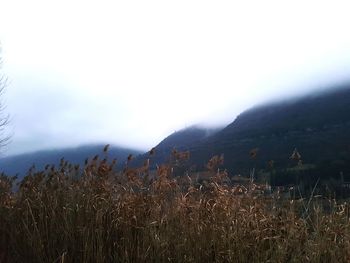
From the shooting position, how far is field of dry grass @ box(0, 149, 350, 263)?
15.7ft

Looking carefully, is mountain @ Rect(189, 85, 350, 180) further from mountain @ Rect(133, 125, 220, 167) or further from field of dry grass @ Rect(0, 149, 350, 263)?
field of dry grass @ Rect(0, 149, 350, 263)

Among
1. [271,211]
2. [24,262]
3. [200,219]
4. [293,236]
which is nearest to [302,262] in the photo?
[293,236]

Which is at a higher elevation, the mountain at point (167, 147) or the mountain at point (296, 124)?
the mountain at point (167, 147)

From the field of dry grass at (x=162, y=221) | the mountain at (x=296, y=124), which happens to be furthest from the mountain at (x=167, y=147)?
the mountain at (x=296, y=124)

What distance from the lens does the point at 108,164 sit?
5699mm

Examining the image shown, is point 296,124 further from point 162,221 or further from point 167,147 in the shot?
point 162,221

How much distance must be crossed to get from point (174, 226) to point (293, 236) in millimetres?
1089

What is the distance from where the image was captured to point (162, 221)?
502cm

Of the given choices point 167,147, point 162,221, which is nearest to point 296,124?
point 167,147

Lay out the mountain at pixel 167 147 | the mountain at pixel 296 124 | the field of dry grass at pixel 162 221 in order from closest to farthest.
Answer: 1. the field of dry grass at pixel 162 221
2. the mountain at pixel 167 147
3. the mountain at pixel 296 124

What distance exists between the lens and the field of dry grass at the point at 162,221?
4781 mm

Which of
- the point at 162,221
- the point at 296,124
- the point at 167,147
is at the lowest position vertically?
the point at 296,124

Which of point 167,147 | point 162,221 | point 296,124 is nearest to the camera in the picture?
point 162,221

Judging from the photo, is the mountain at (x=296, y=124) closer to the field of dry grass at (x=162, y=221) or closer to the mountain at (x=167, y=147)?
the mountain at (x=167, y=147)
